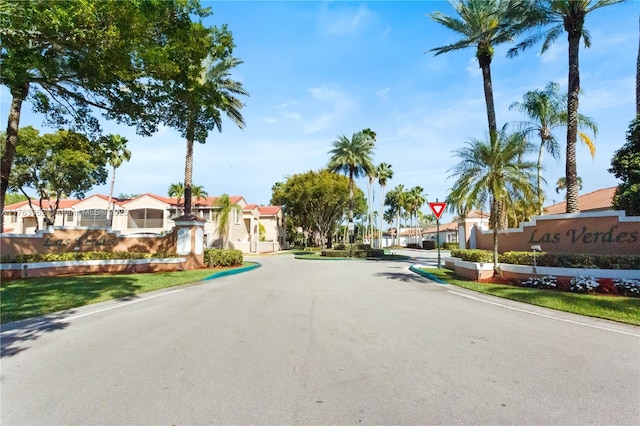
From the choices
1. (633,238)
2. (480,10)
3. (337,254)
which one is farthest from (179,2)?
(337,254)

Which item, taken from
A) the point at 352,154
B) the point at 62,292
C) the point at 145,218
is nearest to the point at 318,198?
the point at 352,154

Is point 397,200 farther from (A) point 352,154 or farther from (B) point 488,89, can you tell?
(B) point 488,89

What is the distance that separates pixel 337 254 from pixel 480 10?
74.4ft

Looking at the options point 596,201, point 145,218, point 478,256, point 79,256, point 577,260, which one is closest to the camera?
point 577,260

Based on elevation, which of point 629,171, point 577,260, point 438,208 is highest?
point 629,171

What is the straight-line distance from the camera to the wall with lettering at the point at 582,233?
12.6 meters

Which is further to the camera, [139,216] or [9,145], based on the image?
[139,216]

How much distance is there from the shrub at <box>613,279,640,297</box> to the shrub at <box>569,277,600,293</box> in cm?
49

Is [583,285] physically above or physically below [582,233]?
below

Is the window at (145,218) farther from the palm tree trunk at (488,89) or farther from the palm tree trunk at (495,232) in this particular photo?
the palm tree trunk at (495,232)

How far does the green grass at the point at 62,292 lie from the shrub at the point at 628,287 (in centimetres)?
1361

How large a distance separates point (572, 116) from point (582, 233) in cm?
486

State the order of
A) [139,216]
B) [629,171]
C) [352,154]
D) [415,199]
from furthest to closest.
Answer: [415,199] → [139,216] → [352,154] → [629,171]

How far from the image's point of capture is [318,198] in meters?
50.4
